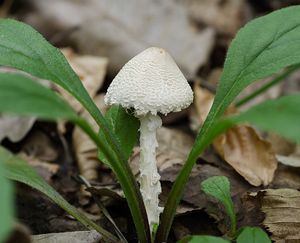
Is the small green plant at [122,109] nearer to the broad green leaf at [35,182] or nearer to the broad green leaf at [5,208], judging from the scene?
the broad green leaf at [35,182]

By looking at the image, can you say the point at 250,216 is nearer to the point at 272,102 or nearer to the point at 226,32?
the point at 272,102

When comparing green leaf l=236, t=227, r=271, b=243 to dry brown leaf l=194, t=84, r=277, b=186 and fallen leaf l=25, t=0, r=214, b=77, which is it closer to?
dry brown leaf l=194, t=84, r=277, b=186

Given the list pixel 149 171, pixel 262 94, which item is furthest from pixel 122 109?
pixel 262 94

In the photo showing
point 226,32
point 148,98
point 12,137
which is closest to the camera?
point 148,98

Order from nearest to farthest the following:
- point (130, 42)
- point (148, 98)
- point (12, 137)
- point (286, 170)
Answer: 1. point (148, 98)
2. point (286, 170)
3. point (12, 137)
4. point (130, 42)

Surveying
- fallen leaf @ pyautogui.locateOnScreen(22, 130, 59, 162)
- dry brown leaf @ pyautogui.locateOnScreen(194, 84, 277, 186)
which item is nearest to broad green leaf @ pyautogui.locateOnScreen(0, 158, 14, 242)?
dry brown leaf @ pyautogui.locateOnScreen(194, 84, 277, 186)

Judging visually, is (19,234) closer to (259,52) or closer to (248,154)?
(259,52)

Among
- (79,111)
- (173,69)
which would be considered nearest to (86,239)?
(173,69)
